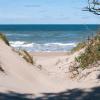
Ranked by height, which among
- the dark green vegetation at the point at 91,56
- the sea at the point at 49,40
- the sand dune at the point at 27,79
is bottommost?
the sea at the point at 49,40

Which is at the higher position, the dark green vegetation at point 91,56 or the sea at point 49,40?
the dark green vegetation at point 91,56

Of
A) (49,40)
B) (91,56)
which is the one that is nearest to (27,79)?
(91,56)

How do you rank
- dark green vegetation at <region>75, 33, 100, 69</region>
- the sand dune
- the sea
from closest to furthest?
the sand dune
dark green vegetation at <region>75, 33, 100, 69</region>
the sea

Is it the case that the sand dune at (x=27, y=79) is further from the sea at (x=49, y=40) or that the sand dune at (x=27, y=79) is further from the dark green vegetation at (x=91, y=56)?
the sea at (x=49, y=40)

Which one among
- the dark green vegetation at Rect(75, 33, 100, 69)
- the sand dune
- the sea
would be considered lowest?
the sea

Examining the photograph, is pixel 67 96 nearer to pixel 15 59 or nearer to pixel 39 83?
pixel 39 83

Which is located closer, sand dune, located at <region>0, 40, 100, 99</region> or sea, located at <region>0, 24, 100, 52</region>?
sand dune, located at <region>0, 40, 100, 99</region>

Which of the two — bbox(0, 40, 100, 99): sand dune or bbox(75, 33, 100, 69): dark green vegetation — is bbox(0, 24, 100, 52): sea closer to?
bbox(75, 33, 100, 69): dark green vegetation

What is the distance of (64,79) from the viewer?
1428 cm

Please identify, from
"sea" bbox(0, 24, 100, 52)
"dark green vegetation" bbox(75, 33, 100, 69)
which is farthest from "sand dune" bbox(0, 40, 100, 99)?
"sea" bbox(0, 24, 100, 52)

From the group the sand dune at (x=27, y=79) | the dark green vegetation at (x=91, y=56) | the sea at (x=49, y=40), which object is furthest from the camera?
the sea at (x=49, y=40)

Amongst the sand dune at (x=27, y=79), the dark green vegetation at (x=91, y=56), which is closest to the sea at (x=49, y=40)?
the dark green vegetation at (x=91, y=56)

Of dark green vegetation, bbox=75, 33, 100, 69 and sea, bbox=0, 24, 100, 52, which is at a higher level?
dark green vegetation, bbox=75, 33, 100, 69

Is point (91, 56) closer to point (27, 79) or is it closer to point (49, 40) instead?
point (27, 79)
